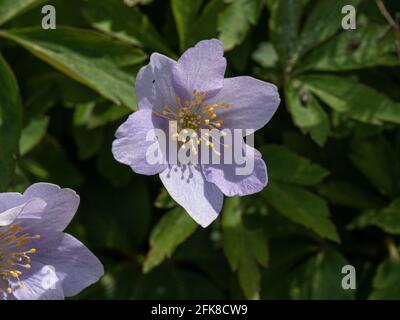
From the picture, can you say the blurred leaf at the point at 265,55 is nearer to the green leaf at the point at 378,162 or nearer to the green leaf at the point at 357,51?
the green leaf at the point at 357,51

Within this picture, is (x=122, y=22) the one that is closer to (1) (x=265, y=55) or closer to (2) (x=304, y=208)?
(1) (x=265, y=55)

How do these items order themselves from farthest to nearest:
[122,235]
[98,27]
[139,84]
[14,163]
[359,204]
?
[122,235] < [359,204] < [98,27] < [14,163] < [139,84]

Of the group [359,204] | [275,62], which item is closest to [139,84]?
[275,62]

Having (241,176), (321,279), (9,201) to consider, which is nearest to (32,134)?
(9,201)

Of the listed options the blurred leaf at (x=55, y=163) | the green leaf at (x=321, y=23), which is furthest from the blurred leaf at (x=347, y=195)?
the blurred leaf at (x=55, y=163)

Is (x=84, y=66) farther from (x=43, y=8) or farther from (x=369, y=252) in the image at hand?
(x=369, y=252)

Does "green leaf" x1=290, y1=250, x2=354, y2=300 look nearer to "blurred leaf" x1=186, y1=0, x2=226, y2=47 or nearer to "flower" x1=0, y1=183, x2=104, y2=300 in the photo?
"flower" x1=0, y1=183, x2=104, y2=300

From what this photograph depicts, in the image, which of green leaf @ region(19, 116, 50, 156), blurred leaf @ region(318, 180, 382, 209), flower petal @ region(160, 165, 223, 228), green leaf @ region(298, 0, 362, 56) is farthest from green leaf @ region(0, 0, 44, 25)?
blurred leaf @ region(318, 180, 382, 209)
